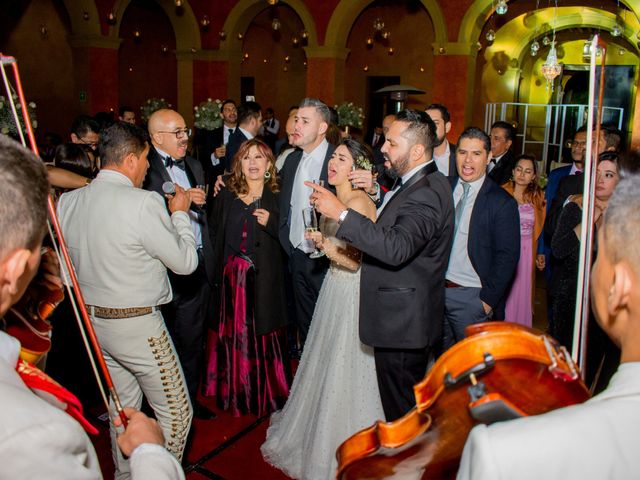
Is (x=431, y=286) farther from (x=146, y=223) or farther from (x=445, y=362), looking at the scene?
(x=445, y=362)

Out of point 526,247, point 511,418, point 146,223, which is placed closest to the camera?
point 511,418

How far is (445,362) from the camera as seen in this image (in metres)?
1.00

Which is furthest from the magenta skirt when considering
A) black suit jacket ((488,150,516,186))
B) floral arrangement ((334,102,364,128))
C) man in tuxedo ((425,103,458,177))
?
floral arrangement ((334,102,364,128))

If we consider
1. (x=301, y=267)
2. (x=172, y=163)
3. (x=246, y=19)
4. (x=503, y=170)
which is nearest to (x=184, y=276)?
(x=172, y=163)

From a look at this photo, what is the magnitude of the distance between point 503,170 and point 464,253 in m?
2.11

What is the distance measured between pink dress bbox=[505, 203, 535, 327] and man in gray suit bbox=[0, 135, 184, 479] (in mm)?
3759

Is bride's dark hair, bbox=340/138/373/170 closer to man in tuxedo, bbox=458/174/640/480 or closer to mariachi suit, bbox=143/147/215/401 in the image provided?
mariachi suit, bbox=143/147/215/401

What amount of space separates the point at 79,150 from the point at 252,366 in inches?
68.2

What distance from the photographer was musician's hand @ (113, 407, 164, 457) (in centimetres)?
125

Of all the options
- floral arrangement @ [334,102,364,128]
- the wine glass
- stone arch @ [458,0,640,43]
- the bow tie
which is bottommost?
the wine glass

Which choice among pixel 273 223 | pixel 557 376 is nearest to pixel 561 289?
pixel 273 223

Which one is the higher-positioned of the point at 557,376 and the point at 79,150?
the point at 79,150

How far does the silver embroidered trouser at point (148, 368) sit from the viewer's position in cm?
240

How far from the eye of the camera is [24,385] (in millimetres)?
947
